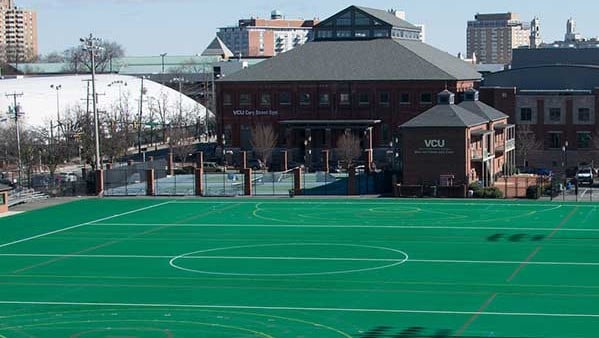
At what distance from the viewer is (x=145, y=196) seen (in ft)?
265

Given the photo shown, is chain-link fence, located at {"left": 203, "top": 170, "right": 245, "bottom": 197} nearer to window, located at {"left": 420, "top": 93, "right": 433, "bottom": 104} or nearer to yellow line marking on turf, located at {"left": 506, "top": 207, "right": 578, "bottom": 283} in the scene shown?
window, located at {"left": 420, "top": 93, "right": 433, "bottom": 104}

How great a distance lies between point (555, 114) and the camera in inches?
3907

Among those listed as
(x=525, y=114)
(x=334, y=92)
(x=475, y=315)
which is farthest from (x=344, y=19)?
(x=475, y=315)

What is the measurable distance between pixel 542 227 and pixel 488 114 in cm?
2891

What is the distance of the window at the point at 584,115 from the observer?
9775 cm

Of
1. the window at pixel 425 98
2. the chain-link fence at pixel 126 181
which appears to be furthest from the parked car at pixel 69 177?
the window at pixel 425 98

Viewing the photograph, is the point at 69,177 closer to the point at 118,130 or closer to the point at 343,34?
the point at 118,130

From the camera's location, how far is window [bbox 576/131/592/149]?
96812 mm

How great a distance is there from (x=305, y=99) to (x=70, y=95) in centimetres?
3361

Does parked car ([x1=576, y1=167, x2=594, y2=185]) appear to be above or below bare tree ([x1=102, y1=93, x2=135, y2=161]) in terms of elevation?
below

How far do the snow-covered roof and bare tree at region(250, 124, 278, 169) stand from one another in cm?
2077

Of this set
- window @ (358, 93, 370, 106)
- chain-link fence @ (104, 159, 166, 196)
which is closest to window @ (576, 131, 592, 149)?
window @ (358, 93, 370, 106)

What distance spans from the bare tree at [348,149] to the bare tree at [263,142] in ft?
20.8

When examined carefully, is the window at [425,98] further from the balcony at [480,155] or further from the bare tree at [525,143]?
the balcony at [480,155]
